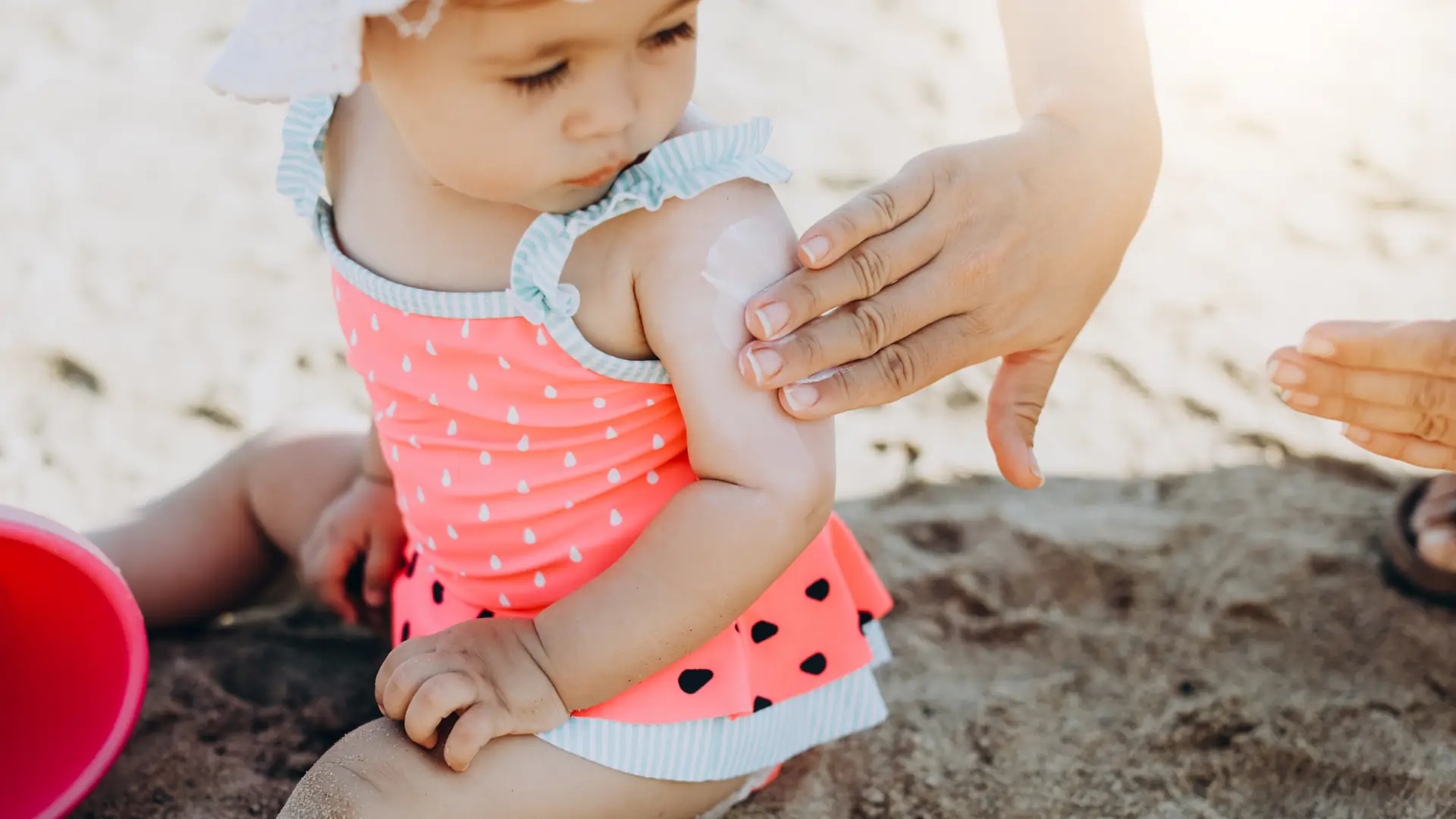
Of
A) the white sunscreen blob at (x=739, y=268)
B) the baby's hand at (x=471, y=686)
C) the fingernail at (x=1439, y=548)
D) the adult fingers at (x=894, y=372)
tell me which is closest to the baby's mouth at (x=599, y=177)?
the white sunscreen blob at (x=739, y=268)

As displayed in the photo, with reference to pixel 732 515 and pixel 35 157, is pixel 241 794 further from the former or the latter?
pixel 35 157

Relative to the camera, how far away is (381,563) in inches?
60.6

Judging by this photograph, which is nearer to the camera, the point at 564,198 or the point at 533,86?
the point at 533,86

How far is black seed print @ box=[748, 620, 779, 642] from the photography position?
1325 millimetres

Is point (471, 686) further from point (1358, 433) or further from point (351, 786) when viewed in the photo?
point (1358, 433)

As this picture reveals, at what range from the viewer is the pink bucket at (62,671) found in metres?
1.30

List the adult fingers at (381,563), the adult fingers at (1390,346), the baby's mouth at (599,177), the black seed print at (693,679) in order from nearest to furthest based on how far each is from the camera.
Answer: the baby's mouth at (599,177)
the black seed print at (693,679)
the adult fingers at (1390,346)
the adult fingers at (381,563)

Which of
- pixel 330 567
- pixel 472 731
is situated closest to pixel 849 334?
pixel 472 731

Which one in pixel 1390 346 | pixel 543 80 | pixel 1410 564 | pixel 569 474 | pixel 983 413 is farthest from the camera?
pixel 983 413

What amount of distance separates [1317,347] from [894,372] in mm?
478

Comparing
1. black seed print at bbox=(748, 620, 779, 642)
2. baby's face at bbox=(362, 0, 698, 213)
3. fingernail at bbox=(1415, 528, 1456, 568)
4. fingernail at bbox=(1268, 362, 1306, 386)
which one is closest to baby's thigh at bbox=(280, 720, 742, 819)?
black seed print at bbox=(748, 620, 779, 642)

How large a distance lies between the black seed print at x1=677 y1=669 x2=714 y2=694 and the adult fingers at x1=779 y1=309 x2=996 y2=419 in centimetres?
28

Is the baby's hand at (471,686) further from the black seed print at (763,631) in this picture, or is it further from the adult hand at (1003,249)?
the adult hand at (1003,249)

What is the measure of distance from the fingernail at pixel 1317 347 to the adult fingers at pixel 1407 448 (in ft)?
0.30
